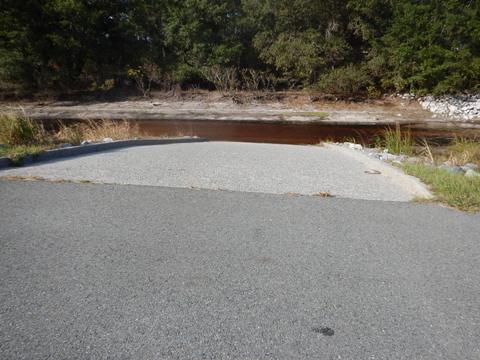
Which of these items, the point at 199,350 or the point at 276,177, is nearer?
the point at 199,350

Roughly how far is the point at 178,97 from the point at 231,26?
850 cm

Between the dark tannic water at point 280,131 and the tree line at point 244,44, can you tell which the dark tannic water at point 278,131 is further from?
the tree line at point 244,44

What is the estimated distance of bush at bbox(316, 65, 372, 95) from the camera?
80.2 ft

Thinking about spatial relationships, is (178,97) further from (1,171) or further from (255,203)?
(255,203)

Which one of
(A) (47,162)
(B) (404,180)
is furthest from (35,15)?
(B) (404,180)

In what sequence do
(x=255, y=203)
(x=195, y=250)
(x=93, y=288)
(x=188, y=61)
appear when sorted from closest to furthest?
(x=93, y=288), (x=195, y=250), (x=255, y=203), (x=188, y=61)

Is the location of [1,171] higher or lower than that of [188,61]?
lower

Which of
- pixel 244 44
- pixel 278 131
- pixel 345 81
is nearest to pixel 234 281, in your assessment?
pixel 278 131

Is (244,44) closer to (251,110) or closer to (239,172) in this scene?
(251,110)

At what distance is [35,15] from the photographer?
27.0 metres

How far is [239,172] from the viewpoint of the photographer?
670 cm

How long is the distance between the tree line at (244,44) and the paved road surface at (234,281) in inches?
890

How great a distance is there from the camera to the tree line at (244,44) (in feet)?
73.5

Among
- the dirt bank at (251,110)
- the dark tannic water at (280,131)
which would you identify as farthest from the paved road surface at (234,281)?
the dirt bank at (251,110)
